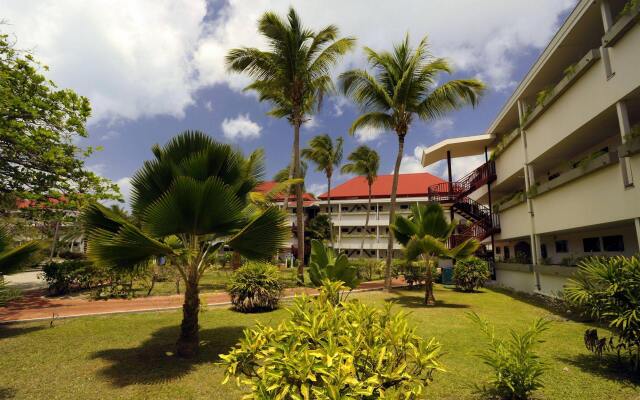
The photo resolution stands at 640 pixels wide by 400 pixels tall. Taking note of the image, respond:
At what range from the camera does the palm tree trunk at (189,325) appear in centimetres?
718

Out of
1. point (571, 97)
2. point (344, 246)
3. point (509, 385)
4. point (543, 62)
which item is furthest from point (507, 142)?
point (344, 246)

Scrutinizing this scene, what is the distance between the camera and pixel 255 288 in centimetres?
1244

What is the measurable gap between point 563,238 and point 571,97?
8.38 m

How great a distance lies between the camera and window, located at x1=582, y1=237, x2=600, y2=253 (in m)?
14.5

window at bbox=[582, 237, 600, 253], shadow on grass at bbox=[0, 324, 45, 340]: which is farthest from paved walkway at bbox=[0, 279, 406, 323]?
window at bbox=[582, 237, 600, 253]

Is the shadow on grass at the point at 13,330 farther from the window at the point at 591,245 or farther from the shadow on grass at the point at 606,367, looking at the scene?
the window at the point at 591,245

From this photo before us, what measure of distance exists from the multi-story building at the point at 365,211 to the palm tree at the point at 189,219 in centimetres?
3474

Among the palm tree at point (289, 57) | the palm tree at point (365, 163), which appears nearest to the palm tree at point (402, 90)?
the palm tree at point (289, 57)

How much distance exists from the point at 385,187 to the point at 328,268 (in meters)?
36.0

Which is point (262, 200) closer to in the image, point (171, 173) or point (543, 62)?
point (171, 173)

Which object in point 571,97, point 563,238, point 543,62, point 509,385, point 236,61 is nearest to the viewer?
point 509,385

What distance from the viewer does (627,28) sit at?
8945 millimetres

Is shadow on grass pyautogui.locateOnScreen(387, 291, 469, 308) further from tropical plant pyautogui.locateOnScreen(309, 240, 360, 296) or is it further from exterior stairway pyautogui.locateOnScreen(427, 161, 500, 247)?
exterior stairway pyautogui.locateOnScreen(427, 161, 500, 247)

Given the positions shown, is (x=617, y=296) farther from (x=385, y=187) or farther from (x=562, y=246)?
(x=385, y=187)
